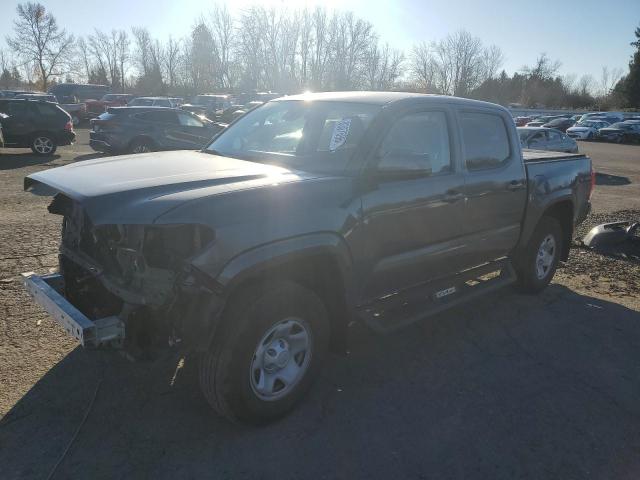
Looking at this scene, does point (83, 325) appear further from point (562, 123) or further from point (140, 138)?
point (562, 123)

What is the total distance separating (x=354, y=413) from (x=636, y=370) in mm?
2420

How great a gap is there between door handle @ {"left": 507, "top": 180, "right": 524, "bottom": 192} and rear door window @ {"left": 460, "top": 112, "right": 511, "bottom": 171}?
0.20 m

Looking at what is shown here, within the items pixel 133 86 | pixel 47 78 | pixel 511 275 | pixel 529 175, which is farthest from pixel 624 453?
pixel 133 86

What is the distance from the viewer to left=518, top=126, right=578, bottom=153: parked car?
17.2 m

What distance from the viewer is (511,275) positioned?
16.4ft

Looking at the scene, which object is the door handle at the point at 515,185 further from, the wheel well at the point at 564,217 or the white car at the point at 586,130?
the white car at the point at 586,130

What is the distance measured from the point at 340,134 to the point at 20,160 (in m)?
14.5

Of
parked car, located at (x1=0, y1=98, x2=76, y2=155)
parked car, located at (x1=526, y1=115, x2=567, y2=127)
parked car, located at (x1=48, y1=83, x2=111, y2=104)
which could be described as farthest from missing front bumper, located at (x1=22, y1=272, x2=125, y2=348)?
parked car, located at (x1=48, y1=83, x2=111, y2=104)

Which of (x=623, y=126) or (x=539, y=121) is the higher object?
(x=623, y=126)

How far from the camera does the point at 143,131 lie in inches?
580

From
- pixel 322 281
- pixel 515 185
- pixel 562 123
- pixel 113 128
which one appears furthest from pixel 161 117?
pixel 562 123

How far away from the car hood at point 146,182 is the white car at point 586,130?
41.3 metres

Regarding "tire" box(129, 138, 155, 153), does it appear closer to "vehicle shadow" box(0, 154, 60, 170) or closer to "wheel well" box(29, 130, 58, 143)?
"vehicle shadow" box(0, 154, 60, 170)

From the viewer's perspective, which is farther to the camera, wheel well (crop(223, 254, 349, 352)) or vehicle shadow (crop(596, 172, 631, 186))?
vehicle shadow (crop(596, 172, 631, 186))
